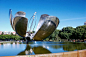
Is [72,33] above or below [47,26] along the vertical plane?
below

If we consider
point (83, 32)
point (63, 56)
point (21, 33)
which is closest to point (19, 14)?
point (21, 33)

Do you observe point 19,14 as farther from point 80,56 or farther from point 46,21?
point 80,56

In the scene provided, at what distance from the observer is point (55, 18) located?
14.0 meters

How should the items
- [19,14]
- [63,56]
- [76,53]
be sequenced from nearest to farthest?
[63,56], [76,53], [19,14]

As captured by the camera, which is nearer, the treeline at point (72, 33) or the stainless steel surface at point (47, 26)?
the stainless steel surface at point (47, 26)

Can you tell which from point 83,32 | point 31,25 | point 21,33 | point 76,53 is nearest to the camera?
point 76,53

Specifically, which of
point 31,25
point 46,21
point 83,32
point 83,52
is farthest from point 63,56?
point 83,32

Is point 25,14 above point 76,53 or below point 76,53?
above

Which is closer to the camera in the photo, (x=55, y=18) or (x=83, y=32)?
(x=55, y=18)

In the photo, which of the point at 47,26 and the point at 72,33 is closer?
the point at 47,26

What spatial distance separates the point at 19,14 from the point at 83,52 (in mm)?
9243

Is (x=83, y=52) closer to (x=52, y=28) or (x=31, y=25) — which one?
(x=52, y=28)

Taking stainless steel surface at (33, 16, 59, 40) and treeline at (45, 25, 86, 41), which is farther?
treeline at (45, 25, 86, 41)

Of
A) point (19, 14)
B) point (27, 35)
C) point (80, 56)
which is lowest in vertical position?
point (80, 56)
